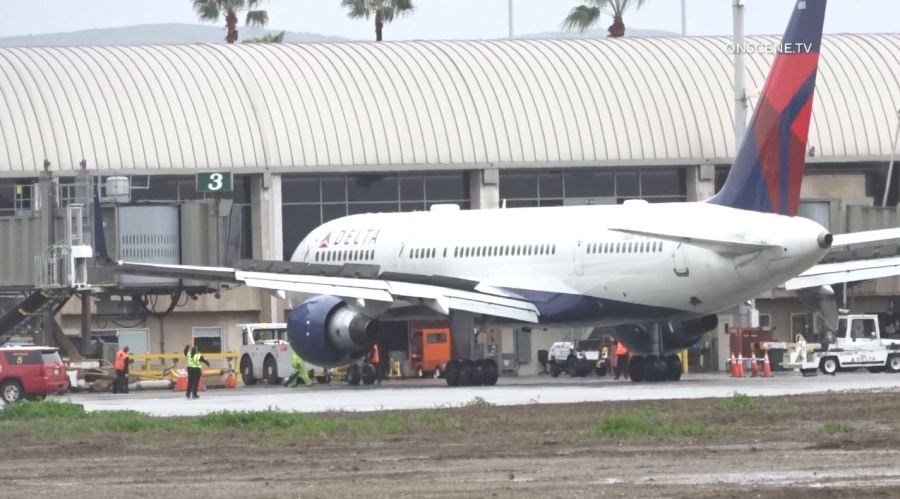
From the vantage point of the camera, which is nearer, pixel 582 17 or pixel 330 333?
pixel 330 333

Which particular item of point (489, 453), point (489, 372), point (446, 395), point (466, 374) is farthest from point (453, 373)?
point (489, 453)

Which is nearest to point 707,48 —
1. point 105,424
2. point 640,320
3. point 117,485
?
point 640,320

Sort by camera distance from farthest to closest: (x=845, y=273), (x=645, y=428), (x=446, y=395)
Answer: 1. (x=845, y=273)
2. (x=446, y=395)
3. (x=645, y=428)

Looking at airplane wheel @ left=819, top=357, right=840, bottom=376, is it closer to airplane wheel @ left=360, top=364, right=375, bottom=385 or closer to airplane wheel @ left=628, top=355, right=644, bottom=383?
airplane wheel @ left=628, top=355, right=644, bottom=383

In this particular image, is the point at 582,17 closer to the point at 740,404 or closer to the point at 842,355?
the point at 842,355

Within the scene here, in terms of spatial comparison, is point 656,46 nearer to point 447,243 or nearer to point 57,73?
point 57,73

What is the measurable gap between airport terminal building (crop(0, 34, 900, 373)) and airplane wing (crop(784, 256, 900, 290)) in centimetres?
1592

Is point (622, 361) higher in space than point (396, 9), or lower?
lower

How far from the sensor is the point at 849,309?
58.8 meters

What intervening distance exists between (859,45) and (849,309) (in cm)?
1609

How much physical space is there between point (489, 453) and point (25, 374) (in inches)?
915

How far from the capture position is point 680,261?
41031 mm

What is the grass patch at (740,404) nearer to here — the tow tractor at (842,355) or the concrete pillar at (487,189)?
the tow tractor at (842,355)

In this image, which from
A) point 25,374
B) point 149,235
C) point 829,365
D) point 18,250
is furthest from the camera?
point 149,235
